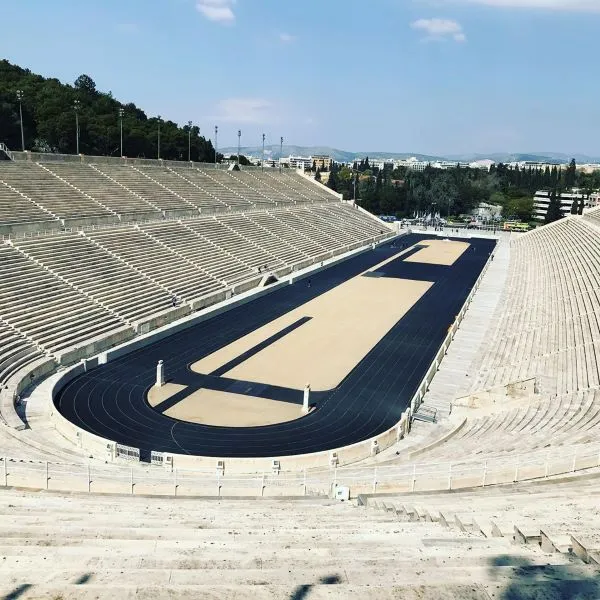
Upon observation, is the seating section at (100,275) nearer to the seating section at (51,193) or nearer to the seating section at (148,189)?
the seating section at (51,193)

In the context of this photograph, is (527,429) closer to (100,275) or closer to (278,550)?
(278,550)

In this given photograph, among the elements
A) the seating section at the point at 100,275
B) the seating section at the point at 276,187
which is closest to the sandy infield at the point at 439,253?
the seating section at the point at 276,187

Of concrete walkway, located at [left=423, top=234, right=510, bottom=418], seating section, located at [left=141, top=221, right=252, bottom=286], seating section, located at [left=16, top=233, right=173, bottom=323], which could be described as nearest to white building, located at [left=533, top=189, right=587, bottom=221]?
concrete walkway, located at [left=423, top=234, right=510, bottom=418]

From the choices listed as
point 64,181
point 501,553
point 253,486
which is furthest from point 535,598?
point 64,181

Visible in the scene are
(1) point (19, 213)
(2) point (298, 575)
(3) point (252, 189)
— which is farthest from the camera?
(3) point (252, 189)

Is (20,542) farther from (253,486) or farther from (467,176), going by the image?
(467,176)

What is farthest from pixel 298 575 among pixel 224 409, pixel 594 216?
pixel 594 216

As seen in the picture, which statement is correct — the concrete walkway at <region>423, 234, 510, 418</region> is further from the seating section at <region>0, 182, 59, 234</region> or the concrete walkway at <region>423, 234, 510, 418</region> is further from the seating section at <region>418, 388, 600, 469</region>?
the seating section at <region>0, 182, 59, 234</region>
